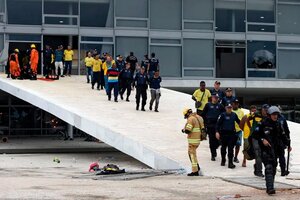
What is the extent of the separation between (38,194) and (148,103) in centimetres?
1439

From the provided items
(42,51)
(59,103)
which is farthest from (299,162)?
(42,51)

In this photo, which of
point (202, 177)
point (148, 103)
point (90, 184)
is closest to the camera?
point (90, 184)

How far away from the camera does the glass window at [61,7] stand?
31375 mm

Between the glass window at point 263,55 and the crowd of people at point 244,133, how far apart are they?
50.8ft

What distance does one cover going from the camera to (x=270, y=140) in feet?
38.0

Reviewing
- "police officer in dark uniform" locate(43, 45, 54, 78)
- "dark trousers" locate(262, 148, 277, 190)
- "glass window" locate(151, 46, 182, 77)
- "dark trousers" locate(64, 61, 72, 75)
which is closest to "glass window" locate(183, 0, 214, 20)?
"glass window" locate(151, 46, 182, 77)

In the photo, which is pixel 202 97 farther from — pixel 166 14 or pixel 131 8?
pixel 166 14

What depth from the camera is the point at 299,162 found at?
16.0 meters

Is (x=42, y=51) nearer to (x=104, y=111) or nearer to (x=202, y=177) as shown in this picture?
(x=104, y=111)

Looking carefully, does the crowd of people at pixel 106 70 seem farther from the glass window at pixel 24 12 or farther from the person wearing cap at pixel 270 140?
the person wearing cap at pixel 270 140

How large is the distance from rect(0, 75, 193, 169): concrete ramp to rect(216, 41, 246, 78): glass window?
5565 mm

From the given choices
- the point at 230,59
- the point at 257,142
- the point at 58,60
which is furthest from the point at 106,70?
the point at 257,142

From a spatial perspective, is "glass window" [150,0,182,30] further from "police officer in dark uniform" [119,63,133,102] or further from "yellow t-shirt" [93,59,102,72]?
"police officer in dark uniform" [119,63,133,102]

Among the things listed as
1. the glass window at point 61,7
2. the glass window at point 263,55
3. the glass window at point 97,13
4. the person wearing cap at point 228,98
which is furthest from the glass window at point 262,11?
the person wearing cap at point 228,98
